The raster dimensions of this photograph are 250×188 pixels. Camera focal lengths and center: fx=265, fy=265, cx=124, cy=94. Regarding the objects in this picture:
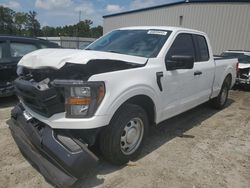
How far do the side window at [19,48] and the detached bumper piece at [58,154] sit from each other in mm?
3825

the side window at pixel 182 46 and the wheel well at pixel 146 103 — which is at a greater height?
the side window at pixel 182 46

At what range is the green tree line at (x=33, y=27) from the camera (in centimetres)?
9244

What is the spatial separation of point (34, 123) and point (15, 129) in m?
0.45

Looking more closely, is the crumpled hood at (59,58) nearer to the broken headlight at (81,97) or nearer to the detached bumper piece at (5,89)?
the broken headlight at (81,97)

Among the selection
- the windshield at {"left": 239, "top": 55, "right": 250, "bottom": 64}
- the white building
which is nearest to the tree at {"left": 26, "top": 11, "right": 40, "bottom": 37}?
the white building

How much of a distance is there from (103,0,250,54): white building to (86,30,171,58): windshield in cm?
1674

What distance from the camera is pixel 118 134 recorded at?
10.5 feet

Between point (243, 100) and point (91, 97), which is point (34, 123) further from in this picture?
point (243, 100)

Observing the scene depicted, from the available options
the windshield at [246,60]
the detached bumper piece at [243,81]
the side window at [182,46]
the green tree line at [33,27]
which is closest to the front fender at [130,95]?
the side window at [182,46]

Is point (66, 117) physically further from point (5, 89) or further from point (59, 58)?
point (5, 89)

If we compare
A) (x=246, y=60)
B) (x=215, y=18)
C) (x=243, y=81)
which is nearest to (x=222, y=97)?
(x=243, y=81)

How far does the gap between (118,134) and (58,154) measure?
30.4 inches

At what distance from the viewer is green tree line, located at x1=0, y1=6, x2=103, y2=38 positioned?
92.4 m

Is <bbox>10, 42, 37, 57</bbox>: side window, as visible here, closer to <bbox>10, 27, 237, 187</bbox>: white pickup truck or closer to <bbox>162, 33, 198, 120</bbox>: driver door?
<bbox>10, 27, 237, 187</bbox>: white pickup truck
